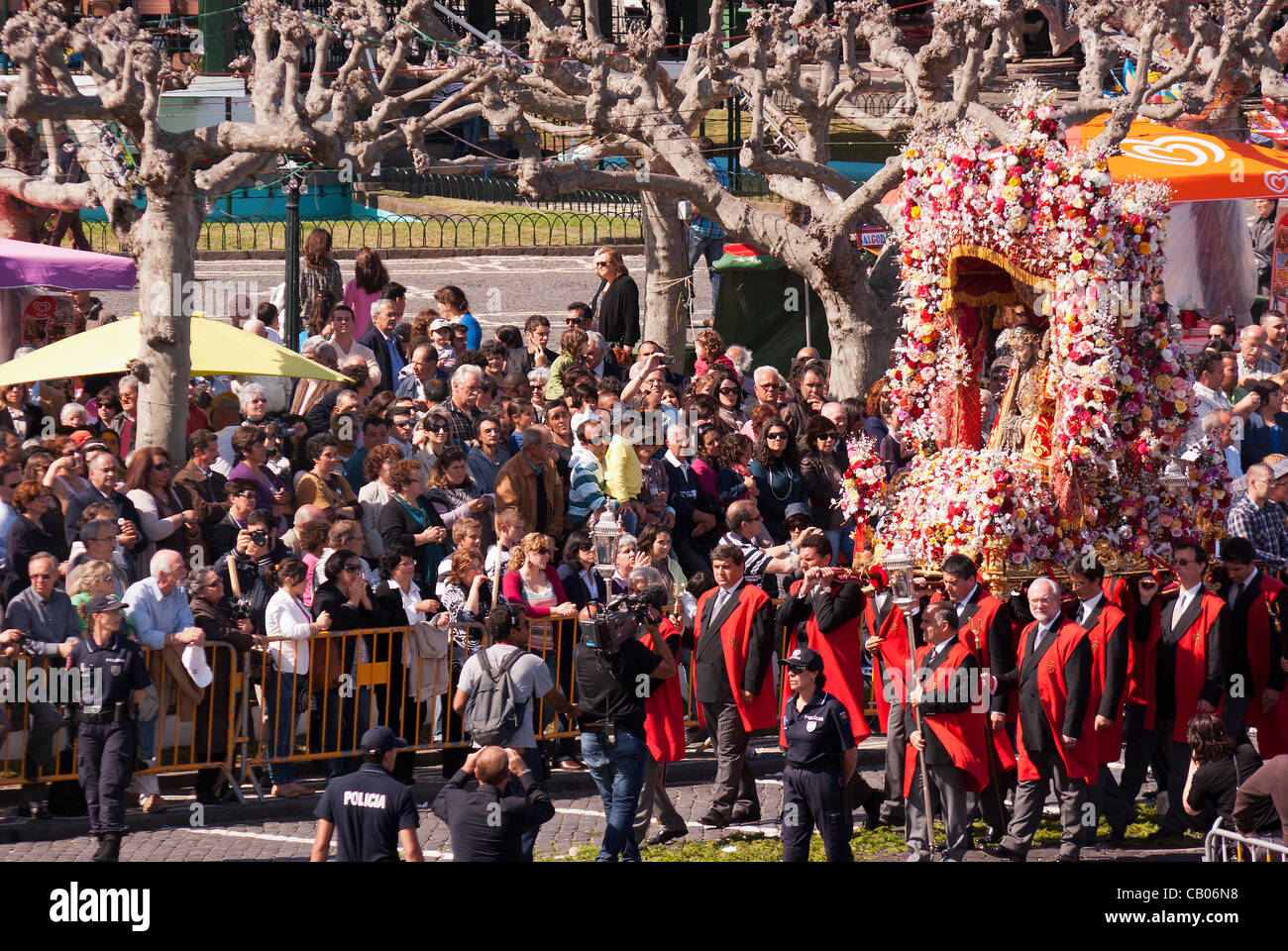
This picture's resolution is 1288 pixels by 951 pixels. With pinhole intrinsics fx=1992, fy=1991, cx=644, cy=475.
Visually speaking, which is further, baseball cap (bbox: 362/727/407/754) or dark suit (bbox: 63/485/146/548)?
dark suit (bbox: 63/485/146/548)

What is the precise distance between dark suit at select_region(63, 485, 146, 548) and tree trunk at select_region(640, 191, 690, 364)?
30.6ft

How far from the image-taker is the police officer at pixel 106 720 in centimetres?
1071

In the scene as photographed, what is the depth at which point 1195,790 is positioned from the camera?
10945 millimetres

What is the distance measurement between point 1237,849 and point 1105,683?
1.67 m

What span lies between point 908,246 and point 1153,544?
2.66 m

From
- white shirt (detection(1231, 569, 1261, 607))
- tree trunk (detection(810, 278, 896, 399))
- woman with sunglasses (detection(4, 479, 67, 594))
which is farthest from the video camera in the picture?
tree trunk (detection(810, 278, 896, 399))

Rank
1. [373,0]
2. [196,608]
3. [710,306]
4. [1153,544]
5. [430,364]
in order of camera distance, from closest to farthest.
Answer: [196,608]
[1153,544]
[430,364]
[373,0]
[710,306]

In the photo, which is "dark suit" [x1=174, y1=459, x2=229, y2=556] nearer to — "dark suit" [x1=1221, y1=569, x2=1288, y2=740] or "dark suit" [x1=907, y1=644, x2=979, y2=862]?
"dark suit" [x1=907, y1=644, x2=979, y2=862]

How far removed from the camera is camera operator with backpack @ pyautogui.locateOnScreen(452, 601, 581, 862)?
10719mm

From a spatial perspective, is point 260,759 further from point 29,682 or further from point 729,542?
point 729,542

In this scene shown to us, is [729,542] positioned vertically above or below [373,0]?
below

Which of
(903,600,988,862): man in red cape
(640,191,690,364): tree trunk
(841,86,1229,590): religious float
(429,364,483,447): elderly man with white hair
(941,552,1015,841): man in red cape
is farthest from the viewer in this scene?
(640,191,690,364): tree trunk

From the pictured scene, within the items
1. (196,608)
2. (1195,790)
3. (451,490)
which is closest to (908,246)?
(451,490)
